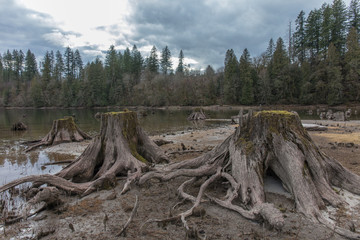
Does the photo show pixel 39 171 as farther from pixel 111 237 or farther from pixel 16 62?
pixel 16 62

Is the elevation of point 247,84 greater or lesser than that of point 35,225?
greater

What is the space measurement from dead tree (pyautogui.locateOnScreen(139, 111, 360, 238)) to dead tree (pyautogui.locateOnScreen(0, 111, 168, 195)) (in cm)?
133

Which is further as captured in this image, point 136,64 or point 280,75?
point 136,64

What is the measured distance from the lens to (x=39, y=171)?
948 centimetres

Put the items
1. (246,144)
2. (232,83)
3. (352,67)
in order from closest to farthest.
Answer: (246,144)
(352,67)
(232,83)

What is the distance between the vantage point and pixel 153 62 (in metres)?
102

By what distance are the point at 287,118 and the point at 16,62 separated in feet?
444

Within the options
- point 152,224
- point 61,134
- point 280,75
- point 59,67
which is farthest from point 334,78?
point 59,67

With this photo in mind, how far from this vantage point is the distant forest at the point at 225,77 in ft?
187

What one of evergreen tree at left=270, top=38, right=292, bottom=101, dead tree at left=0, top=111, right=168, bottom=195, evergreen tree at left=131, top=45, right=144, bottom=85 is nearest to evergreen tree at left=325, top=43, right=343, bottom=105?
evergreen tree at left=270, top=38, right=292, bottom=101

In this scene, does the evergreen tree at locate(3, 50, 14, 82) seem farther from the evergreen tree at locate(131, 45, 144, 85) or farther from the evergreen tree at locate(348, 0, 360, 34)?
the evergreen tree at locate(348, 0, 360, 34)

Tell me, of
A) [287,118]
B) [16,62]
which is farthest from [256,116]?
[16,62]

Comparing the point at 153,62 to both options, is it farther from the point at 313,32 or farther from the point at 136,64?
the point at 313,32

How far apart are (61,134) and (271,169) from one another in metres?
14.6
